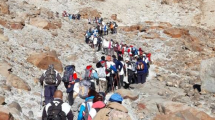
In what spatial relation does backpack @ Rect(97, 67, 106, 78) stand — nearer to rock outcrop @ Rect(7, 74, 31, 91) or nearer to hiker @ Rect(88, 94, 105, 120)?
rock outcrop @ Rect(7, 74, 31, 91)

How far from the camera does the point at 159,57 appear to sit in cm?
2228

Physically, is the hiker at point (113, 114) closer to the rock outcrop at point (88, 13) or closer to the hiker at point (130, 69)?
the hiker at point (130, 69)

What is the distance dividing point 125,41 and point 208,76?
15291 millimetres

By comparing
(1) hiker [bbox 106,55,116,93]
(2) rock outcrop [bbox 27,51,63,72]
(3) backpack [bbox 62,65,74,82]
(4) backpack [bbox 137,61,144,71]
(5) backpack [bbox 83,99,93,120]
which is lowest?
(2) rock outcrop [bbox 27,51,63,72]

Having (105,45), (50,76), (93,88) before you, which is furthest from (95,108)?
(105,45)

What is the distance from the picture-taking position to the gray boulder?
12273 millimetres

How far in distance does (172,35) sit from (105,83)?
20.4 m

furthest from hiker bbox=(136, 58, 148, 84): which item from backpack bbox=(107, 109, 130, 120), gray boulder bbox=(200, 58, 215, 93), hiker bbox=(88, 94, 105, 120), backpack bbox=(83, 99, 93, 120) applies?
backpack bbox=(107, 109, 130, 120)

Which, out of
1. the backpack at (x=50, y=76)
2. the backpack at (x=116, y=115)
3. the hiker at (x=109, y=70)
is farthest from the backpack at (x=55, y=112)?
the hiker at (x=109, y=70)

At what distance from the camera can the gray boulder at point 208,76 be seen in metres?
12.3

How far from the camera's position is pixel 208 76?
40.5 ft

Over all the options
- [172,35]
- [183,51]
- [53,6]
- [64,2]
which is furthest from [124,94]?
[64,2]

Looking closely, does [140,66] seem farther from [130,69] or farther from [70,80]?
[70,80]

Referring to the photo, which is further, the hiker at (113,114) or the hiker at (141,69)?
the hiker at (141,69)
